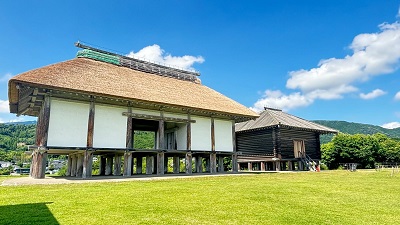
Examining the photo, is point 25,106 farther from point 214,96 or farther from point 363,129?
point 363,129

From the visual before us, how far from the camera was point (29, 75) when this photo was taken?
1456 centimetres

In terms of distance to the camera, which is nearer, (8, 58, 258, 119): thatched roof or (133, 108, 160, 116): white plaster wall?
(8, 58, 258, 119): thatched roof

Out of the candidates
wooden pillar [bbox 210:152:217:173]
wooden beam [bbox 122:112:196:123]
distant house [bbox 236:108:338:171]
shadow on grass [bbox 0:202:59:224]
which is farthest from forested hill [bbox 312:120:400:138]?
shadow on grass [bbox 0:202:59:224]

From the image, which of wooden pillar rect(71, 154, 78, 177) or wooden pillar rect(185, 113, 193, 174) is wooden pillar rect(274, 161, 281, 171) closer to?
wooden pillar rect(185, 113, 193, 174)

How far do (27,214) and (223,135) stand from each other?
1745cm

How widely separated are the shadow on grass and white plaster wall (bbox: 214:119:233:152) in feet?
52.2

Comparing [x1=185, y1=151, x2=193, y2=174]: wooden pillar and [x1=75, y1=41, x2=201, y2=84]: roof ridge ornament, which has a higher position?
[x1=75, y1=41, x2=201, y2=84]: roof ridge ornament

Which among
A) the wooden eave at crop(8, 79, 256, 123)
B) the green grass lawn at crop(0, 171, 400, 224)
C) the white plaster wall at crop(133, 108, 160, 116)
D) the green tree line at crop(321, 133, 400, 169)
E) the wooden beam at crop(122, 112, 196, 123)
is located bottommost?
the green grass lawn at crop(0, 171, 400, 224)

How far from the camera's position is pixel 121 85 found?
18219 millimetres

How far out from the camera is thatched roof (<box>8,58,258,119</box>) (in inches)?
593

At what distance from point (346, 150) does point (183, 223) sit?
35314 millimetres

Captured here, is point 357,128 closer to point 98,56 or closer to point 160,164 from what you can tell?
point 160,164

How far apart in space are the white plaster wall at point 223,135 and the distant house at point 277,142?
603 centimetres

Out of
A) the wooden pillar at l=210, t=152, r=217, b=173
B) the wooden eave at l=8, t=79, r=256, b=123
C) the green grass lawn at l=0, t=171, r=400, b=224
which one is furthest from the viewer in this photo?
the wooden pillar at l=210, t=152, r=217, b=173
